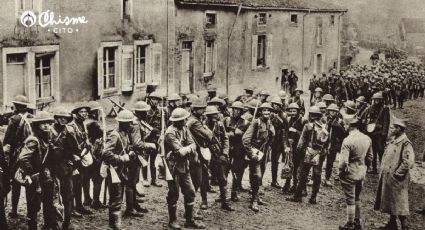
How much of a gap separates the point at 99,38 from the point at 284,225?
10.3m

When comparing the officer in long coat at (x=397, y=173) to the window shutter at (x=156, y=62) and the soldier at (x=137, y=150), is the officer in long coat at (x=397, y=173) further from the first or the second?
the window shutter at (x=156, y=62)

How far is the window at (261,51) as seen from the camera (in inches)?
1073

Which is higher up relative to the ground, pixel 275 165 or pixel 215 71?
pixel 215 71

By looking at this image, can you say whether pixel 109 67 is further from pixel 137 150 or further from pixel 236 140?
pixel 137 150

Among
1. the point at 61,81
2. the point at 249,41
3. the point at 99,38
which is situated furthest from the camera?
the point at 249,41

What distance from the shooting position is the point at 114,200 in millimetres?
7543

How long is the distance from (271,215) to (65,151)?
12.7ft

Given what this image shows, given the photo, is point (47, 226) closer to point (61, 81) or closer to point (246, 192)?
point (246, 192)

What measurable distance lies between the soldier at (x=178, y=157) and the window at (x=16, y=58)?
789 cm

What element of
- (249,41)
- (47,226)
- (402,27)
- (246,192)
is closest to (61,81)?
(246,192)

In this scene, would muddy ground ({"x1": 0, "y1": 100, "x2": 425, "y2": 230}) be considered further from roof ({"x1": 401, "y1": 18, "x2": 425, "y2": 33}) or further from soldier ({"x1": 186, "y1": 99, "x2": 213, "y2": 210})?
roof ({"x1": 401, "y1": 18, "x2": 425, "y2": 33})

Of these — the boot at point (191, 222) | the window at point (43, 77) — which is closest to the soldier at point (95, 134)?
the boot at point (191, 222)

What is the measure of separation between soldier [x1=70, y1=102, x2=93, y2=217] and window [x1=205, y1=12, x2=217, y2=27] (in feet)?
47.3

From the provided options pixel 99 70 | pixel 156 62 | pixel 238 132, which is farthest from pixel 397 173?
pixel 156 62
